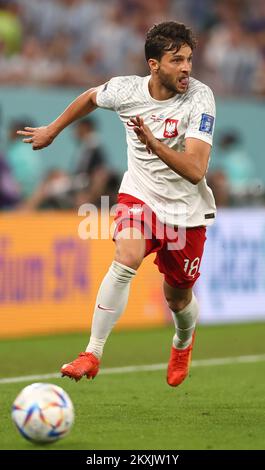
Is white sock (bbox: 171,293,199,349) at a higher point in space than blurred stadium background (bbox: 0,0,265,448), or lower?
lower

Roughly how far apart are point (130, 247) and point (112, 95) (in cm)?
108

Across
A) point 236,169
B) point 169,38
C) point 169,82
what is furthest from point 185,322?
point 236,169

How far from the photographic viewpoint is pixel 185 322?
8.39 meters

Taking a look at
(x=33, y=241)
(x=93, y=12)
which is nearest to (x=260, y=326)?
(x=33, y=241)

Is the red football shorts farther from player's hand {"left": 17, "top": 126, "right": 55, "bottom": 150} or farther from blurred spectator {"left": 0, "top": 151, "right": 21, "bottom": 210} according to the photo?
blurred spectator {"left": 0, "top": 151, "right": 21, "bottom": 210}

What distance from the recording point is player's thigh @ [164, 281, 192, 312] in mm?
8156

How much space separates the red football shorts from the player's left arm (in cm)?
60

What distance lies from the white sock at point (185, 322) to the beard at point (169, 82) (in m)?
1.69

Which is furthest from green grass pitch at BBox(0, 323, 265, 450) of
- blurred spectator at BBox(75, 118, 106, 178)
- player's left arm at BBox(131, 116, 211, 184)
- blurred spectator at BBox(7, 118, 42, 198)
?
blurred spectator at BBox(75, 118, 106, 178)

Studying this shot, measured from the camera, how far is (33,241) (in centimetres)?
1355

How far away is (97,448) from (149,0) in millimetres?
13922

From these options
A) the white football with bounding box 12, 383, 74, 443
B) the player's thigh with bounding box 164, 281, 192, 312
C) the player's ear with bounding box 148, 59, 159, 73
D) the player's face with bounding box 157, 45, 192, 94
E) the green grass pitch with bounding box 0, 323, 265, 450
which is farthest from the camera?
the player's thigh with bounding box 164, 281, 192, 312

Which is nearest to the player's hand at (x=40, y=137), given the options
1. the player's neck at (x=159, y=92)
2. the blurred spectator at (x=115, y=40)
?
the player's neck at (x=159, y=92)

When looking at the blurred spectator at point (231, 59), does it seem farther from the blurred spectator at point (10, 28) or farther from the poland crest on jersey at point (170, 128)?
the poland crest on jersey at point (170, 128)
